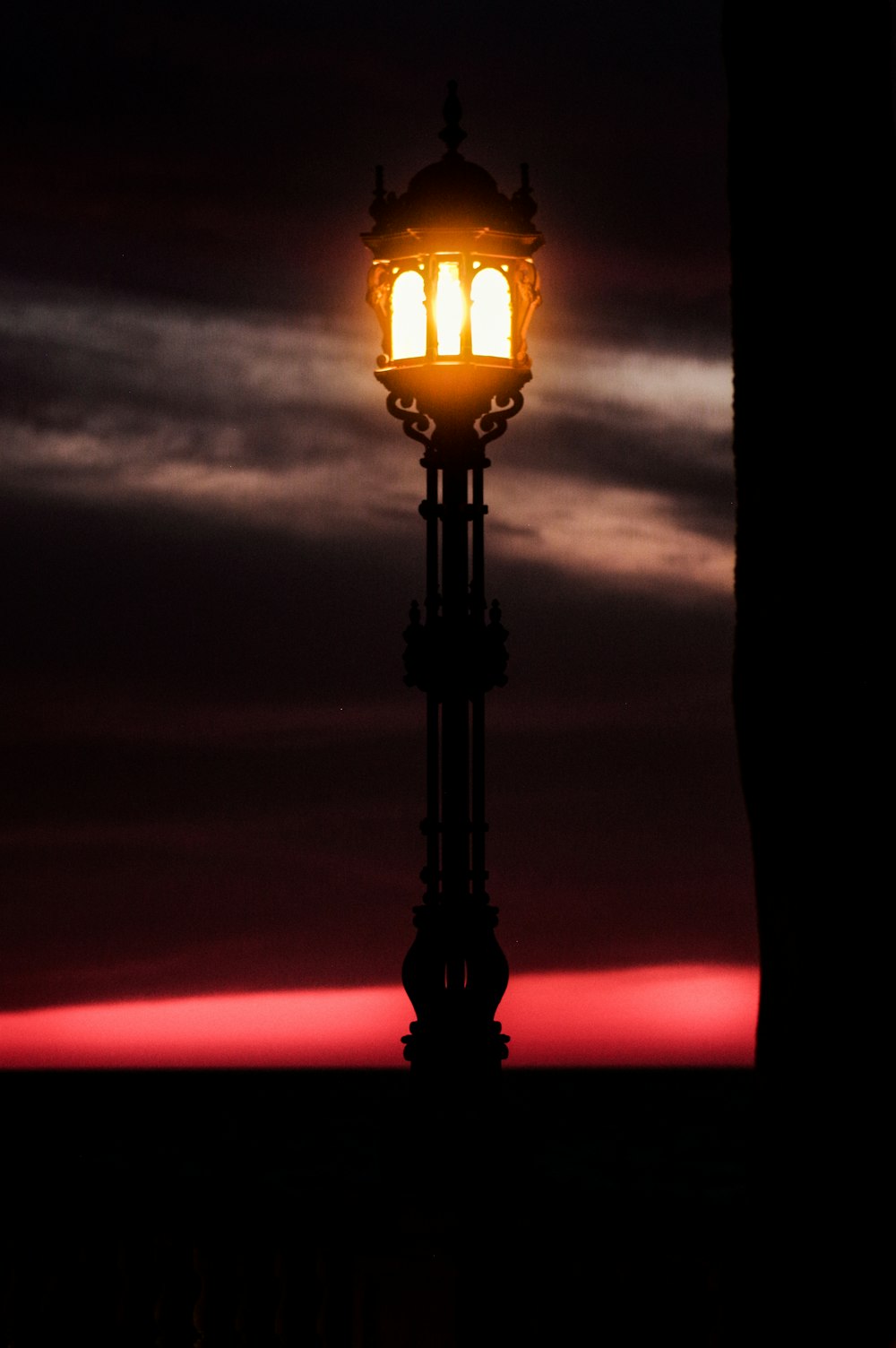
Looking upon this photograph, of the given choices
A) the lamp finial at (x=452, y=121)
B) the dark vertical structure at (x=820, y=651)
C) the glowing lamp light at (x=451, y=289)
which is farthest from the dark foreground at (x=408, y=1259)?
the lamp finial at (x=452, y=121)

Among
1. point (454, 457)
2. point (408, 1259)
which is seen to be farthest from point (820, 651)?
point (454, 457)

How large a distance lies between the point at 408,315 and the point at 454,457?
786mm

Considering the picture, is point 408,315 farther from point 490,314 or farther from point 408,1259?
point 408,1259

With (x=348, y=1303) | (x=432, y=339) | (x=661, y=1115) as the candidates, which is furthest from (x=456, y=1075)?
(x=661, y=1115)

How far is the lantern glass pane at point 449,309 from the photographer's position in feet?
37.0

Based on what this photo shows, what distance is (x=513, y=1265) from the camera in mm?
8625

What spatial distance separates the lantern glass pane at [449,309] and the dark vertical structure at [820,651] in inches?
172

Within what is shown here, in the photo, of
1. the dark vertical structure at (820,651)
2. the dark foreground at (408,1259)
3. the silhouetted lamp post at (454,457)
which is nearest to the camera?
the dark vertical structure at (820,651)

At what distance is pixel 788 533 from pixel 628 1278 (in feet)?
10.6

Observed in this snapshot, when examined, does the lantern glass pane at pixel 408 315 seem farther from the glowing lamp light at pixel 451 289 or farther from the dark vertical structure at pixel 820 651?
the dark vertical structure at pixel 820 651

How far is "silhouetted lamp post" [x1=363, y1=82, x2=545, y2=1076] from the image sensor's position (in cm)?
1099

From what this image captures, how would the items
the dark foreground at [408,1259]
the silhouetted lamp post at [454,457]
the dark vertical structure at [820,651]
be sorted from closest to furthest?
1. the dark vertical structure at [820,651]
2. the dark foreground at [408,1259]
3. the silhouetted lamp post at [454,457]

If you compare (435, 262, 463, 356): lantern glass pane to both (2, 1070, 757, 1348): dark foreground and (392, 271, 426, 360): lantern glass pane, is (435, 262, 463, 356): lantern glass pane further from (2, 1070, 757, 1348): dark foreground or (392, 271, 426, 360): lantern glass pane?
(2, 1070, 757, 1348): dark foreground

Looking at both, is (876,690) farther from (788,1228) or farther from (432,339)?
(432,339)
